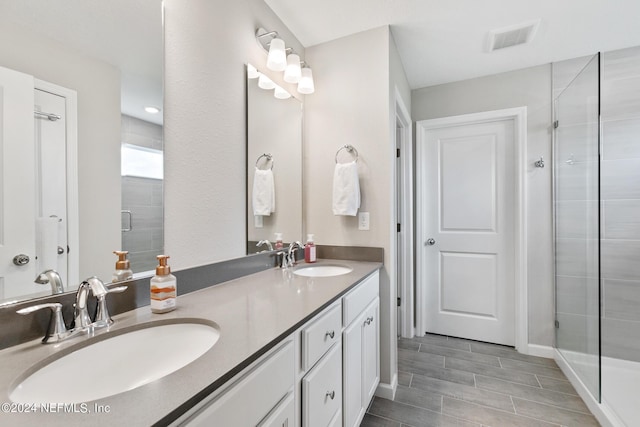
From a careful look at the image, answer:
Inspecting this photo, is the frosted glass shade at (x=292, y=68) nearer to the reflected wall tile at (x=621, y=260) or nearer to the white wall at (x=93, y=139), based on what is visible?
the white wall at (x=93, y=139)

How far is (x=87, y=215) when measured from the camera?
2.86 ft

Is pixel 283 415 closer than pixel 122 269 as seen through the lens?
Yes

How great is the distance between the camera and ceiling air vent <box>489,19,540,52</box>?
6.29 ft

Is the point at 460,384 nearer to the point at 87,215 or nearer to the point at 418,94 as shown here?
the point at 87,215

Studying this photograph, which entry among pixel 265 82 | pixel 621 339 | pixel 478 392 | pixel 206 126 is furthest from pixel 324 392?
pixel 621 339

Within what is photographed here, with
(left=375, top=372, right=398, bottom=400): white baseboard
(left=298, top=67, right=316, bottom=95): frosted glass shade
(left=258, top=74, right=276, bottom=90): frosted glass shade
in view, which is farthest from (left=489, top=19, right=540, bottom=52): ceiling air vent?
(left=375, top=372, right=398, bottom=400): white baseboard

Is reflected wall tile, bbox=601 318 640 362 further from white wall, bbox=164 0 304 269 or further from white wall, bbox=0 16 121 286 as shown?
white wall, bbox=0 16 121 286

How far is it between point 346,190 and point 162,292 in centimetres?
125

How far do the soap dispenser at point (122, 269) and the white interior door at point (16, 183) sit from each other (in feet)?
0.65

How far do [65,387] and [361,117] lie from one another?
1.89 m

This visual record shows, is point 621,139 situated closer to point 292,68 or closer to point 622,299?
point 622,299

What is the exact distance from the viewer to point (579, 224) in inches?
80.4

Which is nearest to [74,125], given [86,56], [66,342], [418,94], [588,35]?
[86,56]

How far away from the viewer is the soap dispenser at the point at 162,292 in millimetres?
913
